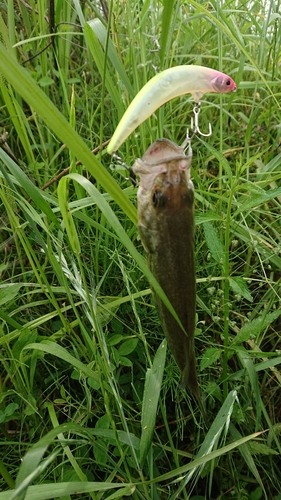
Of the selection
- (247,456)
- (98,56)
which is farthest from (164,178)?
(247,456)

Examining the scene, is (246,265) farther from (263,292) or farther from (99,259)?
(99,259)

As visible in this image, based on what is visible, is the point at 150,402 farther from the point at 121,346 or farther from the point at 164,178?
the point at 164,178

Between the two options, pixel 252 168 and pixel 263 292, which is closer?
pixel 263 292

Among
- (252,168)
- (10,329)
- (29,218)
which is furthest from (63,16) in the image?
(10,329)

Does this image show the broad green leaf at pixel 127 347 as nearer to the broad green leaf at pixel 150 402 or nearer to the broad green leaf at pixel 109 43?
the broad green leaf at pixel 150 402

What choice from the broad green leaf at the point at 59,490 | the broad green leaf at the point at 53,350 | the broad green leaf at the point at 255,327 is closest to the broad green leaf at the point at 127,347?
the broad green leaf at the point at 53,350

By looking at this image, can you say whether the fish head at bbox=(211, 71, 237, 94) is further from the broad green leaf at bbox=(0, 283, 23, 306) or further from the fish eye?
the broad green leaf at bbox=(0, 283, 23, 306)
